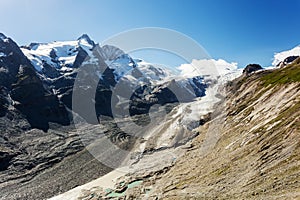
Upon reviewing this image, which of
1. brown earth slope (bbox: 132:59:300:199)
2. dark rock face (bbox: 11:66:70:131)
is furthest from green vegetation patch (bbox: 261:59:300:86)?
dark rock face (bbox: 11:66:70:131)

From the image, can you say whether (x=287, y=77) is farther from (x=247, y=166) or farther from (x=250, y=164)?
(x=247, y=166)

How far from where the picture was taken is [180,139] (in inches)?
4722

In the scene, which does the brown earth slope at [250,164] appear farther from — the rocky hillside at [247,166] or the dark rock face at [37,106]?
the dark rock face at [37,106]

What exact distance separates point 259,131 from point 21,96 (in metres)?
156

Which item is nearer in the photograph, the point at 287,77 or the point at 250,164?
the point at 250,164

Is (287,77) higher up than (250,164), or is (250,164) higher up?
(287,77)

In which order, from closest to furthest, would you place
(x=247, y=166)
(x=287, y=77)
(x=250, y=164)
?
1. (x=247, y=166)
2. (x=250, y=164)
3. (x=287, y=77)

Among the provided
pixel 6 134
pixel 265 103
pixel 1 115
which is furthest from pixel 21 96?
pixel 265 103

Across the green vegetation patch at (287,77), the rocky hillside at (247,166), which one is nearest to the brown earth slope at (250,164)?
the rocky hillside at (247,166)

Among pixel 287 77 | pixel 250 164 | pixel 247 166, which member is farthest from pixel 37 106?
pixel 250 164

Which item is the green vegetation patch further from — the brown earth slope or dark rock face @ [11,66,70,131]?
dark rock face @ [11,66,70,131]

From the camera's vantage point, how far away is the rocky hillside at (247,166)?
47.0 metres

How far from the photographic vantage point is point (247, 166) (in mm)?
55844

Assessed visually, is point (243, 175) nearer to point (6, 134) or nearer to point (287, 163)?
point (287, 163)
